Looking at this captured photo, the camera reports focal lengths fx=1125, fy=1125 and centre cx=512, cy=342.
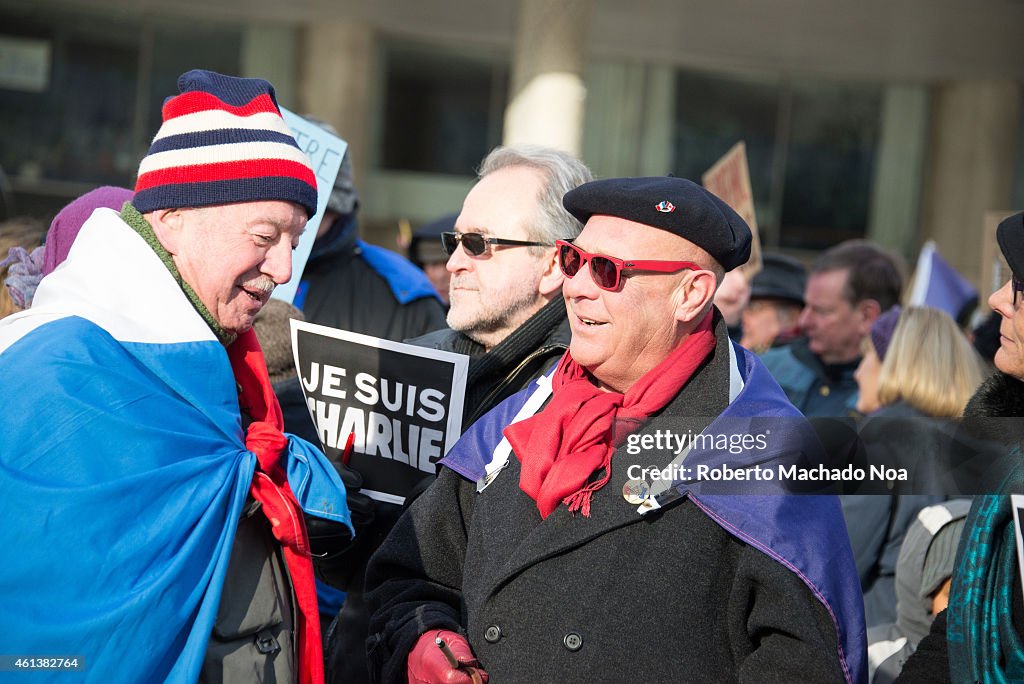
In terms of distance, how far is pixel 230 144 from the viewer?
2.47 metres

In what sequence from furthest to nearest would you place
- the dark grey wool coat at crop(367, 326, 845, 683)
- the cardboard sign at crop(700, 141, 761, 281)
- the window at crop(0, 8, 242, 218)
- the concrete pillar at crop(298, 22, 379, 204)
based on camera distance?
the window at crop(0, 8, 242, 218) → the concrete pillar at crop(298, 22, 379, 204) → the cardboard sign at crop(700, 141, 761, 281) → the dark grey wool coat at crop(367, 326, 845, 683)

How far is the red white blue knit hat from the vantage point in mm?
2459

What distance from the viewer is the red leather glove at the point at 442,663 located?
2.40 meters

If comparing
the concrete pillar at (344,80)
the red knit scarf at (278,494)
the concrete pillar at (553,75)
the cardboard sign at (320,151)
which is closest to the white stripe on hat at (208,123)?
the red knit scarf at (278,494)

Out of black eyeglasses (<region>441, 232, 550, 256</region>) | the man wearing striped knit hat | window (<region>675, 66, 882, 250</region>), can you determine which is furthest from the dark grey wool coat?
window (<region>675, 66, 882, 250</region>)

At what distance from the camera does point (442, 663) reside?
242cm

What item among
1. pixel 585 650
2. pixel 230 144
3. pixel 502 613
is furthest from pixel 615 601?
pixel 230 144

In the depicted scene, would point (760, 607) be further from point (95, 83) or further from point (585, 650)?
point (95, 83)

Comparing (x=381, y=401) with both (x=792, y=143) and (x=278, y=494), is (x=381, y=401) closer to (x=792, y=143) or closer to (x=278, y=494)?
(x=278, y=494)

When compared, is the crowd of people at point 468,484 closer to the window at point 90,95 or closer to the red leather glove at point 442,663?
the red leather glove at point 442,663

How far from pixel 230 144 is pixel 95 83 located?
1206 centimetres

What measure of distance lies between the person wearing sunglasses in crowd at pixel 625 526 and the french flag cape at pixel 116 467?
53 centimetres

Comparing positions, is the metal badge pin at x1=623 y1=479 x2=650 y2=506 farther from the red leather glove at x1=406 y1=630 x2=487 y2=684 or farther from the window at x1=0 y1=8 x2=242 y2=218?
the window at x1=0 y1=8 x2=242 y2=218

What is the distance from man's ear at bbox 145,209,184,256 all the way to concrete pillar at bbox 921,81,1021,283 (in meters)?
13.0
